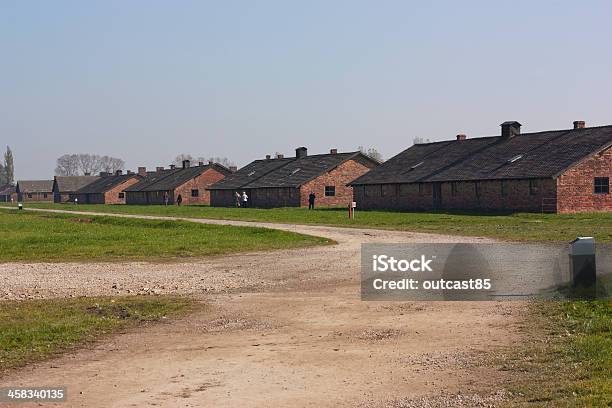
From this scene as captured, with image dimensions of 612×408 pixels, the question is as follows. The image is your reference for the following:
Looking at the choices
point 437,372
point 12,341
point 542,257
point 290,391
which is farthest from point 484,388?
point 542,257

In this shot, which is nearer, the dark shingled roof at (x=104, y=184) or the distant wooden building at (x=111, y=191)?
the distant wooden building at (x=111, y=191)

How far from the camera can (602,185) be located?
47.2 m

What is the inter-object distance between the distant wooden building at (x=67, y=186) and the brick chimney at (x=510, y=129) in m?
99.9

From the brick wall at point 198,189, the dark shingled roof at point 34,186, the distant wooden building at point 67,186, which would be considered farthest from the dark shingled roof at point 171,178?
the dark shingled roof at point 34,186

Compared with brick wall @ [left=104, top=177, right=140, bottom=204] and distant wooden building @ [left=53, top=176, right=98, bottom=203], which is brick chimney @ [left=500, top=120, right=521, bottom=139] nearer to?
brick wall @ [left=104, top=177, right=140, bottom=204]

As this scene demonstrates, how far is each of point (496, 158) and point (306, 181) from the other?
20.2 metres

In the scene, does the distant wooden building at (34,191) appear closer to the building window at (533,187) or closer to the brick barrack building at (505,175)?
the brick barrack building at (505,175)

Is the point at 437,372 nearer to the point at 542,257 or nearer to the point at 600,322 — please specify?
the point at 600,322

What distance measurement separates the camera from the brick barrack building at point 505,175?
45969 mm

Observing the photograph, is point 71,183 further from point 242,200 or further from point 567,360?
point 567,360

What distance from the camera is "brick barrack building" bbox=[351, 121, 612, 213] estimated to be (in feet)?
151

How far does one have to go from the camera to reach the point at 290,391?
8.38 metres

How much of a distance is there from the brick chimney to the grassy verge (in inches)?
1808

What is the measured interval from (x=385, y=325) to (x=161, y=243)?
55.6 feet
